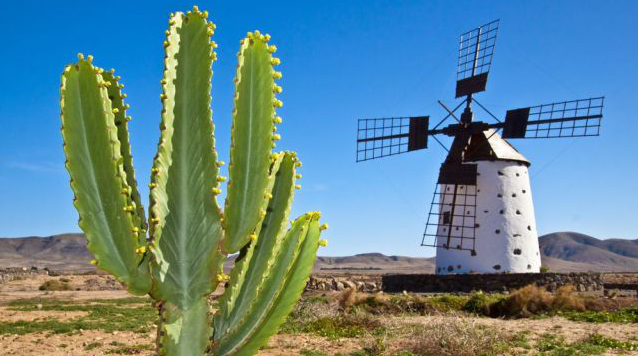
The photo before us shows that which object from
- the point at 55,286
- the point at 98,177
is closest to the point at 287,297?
the point at 98,177

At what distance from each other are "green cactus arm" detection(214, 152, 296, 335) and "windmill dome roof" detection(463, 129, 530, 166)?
19.4 meters

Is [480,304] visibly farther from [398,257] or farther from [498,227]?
[398,257]

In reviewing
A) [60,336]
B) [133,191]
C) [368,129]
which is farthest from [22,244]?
[133,191]

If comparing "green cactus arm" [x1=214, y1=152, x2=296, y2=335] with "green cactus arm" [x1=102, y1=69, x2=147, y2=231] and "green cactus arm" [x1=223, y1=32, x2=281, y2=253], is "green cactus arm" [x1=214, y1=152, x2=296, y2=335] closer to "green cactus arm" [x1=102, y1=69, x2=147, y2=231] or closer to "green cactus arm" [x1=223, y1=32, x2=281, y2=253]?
"green cactus arm" [x1=223, y1=32, x2=281, y2=253]

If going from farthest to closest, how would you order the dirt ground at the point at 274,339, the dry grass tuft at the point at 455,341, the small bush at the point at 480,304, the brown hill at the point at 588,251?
the brown hill at the point at 588,251 < the small bush at the point at 480,304 < the dirt ground at the point at 274,339 < the dry grass tuft at the point at 455,341

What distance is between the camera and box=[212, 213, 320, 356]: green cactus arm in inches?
164

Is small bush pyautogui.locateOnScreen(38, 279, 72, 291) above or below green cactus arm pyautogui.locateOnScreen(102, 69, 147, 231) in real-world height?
below

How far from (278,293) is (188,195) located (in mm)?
1040

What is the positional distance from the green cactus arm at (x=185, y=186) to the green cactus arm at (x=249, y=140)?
13 cm

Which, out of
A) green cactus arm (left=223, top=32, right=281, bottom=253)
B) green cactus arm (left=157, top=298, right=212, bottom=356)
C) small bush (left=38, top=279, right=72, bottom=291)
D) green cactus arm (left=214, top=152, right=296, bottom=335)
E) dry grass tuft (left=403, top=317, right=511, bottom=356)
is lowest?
small bush (left=38, top=279, right=72, bottom=291)

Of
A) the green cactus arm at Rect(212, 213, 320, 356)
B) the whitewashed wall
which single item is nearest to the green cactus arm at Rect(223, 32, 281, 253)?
the green cactus arm at Rect(212, 213, 320, 356)

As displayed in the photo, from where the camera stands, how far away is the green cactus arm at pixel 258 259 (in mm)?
4098

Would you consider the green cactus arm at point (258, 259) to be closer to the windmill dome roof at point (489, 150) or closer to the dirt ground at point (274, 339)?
the dirt ground at point (274, 339)

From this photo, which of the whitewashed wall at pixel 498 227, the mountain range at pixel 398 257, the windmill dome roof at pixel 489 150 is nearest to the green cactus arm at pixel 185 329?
the whitewashed wall at pixel 498 227
